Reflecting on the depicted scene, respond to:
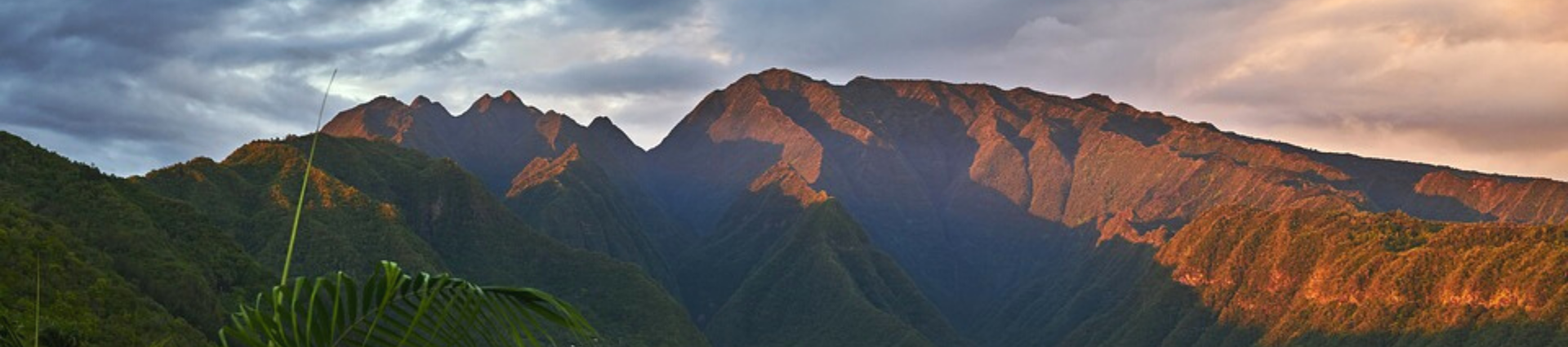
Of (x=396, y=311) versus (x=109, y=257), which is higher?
(x=109, y=257)

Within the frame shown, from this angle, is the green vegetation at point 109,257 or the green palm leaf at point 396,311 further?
the green vegetation at point 109,257

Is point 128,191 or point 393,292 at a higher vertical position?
point 128,191

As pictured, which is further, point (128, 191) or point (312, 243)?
point (312, 243)

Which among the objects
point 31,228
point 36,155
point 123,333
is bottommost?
point 123,333

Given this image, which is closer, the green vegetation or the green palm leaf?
the green palm leaf

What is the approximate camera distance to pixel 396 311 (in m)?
7.96

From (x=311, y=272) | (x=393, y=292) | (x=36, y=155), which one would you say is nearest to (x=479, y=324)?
(x=393, y=292)

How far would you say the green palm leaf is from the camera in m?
7.64

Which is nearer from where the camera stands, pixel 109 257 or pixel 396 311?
pixel 396 311

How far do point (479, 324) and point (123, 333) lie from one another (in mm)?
85902

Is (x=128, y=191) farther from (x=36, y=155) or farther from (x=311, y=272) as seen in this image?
(x=311, y=272)

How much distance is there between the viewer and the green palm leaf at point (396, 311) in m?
7.64

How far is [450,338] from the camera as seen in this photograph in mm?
8273

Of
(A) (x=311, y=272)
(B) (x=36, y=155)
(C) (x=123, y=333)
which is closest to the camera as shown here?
(C) (x=123, y=333)
